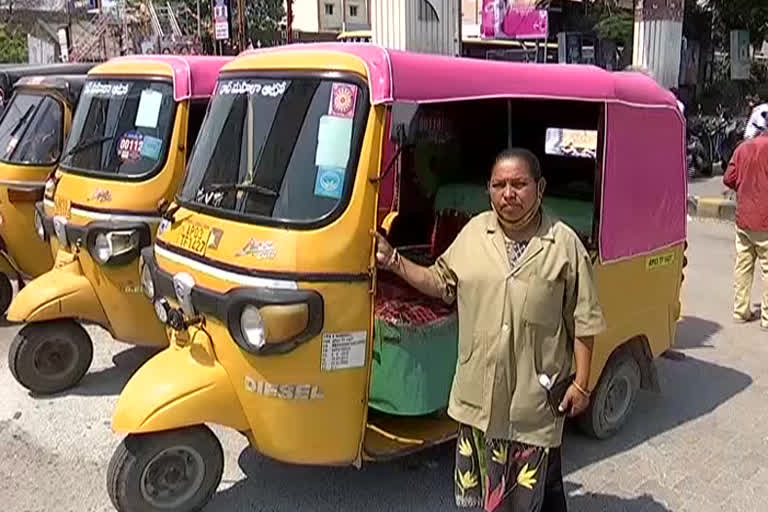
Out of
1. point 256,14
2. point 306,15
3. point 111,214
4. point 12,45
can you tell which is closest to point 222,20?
point 111,214

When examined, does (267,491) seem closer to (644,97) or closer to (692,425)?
(692,425)

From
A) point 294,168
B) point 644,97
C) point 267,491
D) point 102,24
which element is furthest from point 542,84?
point 102,24

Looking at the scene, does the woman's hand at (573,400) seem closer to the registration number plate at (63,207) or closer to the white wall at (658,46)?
the registration number plate at (63,207)

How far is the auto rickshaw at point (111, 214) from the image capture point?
217 inches

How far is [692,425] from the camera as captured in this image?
17.2 ft

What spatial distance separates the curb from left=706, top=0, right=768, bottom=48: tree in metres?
10.4

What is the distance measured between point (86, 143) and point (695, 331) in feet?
16.8

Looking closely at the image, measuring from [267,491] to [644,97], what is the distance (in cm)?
300

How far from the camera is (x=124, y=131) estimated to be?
5926 millimetres

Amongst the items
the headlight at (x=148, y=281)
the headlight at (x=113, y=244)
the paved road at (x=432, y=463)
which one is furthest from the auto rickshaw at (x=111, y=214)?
the headlight at (x=148, y=281)

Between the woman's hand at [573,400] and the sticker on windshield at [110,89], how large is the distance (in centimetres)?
417

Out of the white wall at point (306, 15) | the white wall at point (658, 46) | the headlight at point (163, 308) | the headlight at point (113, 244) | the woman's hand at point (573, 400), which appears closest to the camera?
the woman's hand at point (573, 400)

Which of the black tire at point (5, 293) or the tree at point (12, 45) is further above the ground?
the tree at point (12, 45)

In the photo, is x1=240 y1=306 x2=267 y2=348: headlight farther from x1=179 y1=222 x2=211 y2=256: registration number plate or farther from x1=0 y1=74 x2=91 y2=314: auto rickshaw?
x1=0 y1=74 x2=91 y2=314: auto rickshaw
